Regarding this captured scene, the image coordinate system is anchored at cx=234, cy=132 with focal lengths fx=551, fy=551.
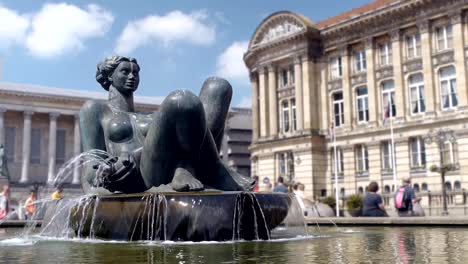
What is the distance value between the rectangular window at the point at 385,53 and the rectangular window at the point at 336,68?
4423mm

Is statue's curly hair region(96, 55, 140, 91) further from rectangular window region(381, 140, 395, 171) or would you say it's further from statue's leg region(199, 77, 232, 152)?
rectangular window region(381, 140, 395, 171)

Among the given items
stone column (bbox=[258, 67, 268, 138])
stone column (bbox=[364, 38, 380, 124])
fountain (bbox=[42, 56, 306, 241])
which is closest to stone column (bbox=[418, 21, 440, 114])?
stone column (bbox=[364, 38, 380, 124])

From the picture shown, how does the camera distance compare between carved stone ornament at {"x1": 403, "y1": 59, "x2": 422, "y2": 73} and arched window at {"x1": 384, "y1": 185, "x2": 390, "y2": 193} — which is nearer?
carved stone ornament at {"x1": 403, "y1": 59, "x2": 422, "y2": 73}

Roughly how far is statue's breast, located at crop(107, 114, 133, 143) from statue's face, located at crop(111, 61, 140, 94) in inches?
26.5

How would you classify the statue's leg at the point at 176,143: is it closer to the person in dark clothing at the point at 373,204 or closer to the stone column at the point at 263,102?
the person in dark clothing at the point at 373,204

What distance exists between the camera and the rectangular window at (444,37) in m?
42.1

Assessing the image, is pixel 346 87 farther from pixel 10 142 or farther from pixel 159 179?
pixel 10 142

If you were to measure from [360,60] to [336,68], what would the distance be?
274 cm

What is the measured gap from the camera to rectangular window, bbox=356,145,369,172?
1865 inches

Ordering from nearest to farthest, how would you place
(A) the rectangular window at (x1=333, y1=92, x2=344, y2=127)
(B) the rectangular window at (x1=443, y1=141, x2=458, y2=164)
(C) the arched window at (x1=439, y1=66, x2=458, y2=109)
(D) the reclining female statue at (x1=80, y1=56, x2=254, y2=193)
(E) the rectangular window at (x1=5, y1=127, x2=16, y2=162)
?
(D) the reclining female statue at (x1=80, y1=56, x2=254, y2=193) → (B) the rectangular window at (x1=443, y1=141, x2=458, y2=164) → (C) the arched window at (x1=439, y1=66, x2=458, y2=109) → (A) the rectangular window at (x1=333, y1=92, x2=344, y2=127) → (E) the rectangular window at (x1=5, y1=127, x2=16, y2=162)

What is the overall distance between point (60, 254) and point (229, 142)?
3372 inches

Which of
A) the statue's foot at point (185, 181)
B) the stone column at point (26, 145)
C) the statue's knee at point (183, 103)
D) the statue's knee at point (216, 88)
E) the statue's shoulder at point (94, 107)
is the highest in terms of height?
the stone column at point (26, 145)

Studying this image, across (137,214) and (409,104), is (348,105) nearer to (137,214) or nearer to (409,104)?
(409,104)

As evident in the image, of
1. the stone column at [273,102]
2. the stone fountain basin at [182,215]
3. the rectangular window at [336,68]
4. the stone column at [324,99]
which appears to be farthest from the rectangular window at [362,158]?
the stone fountain basin at [182,215]
